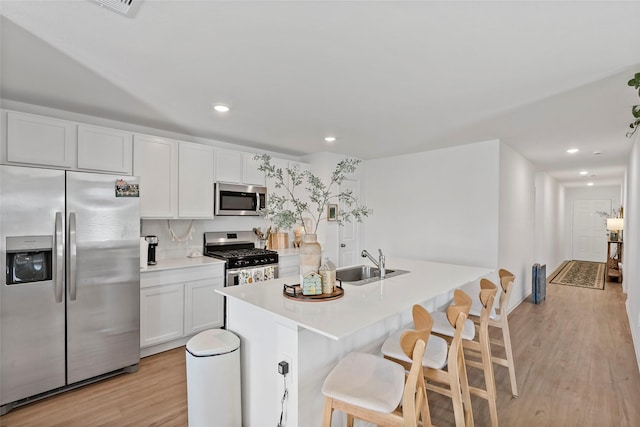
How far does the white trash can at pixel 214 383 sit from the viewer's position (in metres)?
1.85

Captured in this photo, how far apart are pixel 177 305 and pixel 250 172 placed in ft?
6.18

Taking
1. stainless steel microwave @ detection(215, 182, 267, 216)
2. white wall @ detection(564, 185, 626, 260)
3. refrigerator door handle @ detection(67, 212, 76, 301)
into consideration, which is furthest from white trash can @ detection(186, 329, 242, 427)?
white wall @ detection(564, 185, 626, 260)

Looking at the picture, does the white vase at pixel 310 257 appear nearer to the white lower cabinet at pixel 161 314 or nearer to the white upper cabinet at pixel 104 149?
the white lower cabinet at pixel 161 314

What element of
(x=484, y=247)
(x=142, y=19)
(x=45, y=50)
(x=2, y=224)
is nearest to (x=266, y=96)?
(x=142, y=19)

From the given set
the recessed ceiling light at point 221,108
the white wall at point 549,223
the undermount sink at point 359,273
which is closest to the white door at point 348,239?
the undermount sink at point 359,273

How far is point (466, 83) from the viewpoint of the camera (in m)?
2.36

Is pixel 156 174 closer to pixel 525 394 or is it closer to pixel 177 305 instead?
pixel 177 305

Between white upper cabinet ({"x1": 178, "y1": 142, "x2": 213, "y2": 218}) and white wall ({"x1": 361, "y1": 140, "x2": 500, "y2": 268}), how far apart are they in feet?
8.96

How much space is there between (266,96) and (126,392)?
2.67 meters

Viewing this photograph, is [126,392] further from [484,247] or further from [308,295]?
[484,247]

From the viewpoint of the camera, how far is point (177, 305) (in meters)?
3.29

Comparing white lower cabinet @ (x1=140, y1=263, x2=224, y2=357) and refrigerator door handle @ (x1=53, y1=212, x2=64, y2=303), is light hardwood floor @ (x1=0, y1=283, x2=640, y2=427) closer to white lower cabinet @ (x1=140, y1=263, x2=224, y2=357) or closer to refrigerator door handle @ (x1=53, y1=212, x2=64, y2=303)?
white lower cabinet @ (x1=140, y1=263, x2=224, y2=357)

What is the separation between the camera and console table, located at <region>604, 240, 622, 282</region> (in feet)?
21.8

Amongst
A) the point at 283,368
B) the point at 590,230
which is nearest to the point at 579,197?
the point at 590,230
